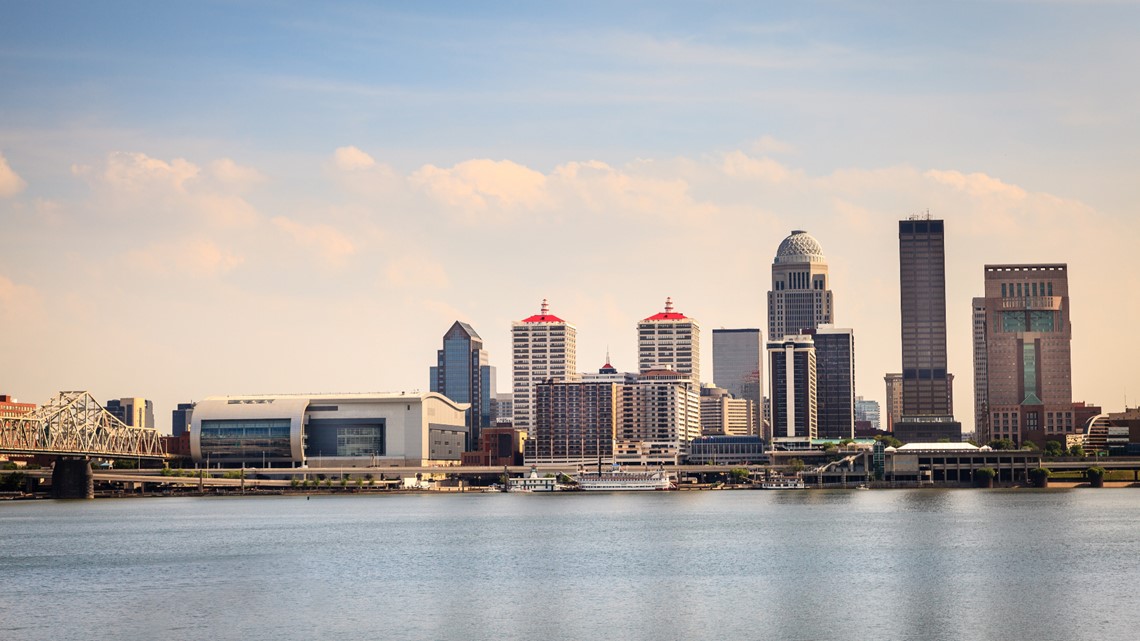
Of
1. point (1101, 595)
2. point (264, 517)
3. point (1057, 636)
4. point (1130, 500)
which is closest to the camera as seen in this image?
point (1057, 636)

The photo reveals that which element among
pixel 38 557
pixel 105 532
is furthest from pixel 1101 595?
pixel 105 532

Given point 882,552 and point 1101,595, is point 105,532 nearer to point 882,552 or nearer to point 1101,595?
point 882,552

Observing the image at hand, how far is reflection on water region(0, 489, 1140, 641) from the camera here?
6969cm

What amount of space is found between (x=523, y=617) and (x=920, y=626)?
60.7 ft

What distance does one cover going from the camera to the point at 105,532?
139 meters

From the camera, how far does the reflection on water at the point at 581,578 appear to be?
69.7m

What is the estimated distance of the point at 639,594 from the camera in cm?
8119

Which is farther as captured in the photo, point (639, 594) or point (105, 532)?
point (105, 532)

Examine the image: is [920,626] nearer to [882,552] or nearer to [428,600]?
[428,600]

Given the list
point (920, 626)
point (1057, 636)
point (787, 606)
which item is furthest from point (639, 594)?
point (1057, 636)

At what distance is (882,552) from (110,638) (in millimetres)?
57145

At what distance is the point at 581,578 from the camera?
90.6 meters

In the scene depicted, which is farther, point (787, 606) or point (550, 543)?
point (550, 543)

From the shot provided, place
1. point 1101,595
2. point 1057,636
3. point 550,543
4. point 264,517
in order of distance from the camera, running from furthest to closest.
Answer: point 264,517, point 550,543, point 1101,595, point 1057,636
